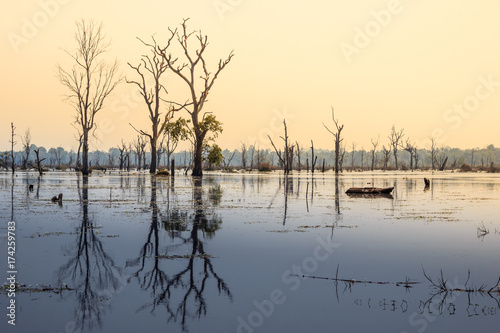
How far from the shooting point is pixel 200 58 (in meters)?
44.4

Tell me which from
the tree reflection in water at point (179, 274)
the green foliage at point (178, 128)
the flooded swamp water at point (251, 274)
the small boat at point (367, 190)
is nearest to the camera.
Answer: the flooded swamp water at point (251, 274)

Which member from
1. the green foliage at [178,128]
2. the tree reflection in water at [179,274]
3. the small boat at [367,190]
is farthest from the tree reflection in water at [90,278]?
the green foliage at [178,128]

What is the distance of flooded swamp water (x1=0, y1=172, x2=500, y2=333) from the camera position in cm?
527

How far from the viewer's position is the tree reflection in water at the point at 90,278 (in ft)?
17.6

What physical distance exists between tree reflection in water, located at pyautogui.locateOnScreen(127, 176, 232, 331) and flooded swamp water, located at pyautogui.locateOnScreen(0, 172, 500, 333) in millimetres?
21

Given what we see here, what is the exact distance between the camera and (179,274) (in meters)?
6.99

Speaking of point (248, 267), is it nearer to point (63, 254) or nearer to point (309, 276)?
point (309, 276)

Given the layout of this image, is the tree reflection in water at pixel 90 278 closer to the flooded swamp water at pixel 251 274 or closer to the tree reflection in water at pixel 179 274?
the flooded swamp water at pixel 251 274

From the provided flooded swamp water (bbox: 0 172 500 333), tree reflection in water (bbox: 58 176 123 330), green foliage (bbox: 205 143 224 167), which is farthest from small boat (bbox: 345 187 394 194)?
green foliage (bbox: 205 143 224 167)

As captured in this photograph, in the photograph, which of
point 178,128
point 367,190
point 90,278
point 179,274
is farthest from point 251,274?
point 178,128

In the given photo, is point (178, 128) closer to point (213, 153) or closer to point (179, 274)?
point (213, 153)

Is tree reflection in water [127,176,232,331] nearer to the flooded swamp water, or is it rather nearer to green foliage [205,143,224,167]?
the flooded swamp water

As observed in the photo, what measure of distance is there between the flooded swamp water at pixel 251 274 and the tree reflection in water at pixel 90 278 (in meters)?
0.02

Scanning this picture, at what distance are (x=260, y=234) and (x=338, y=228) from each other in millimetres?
2141
